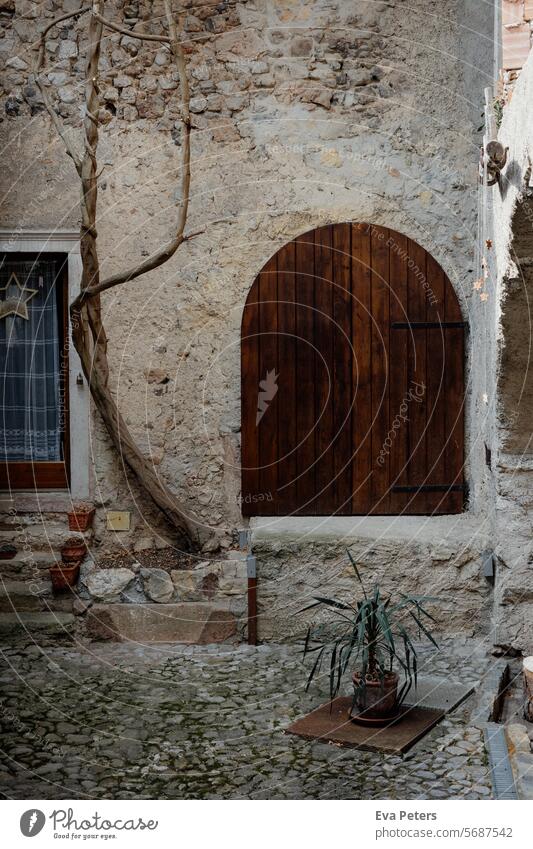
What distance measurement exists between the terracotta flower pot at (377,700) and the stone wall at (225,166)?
1.46 metres

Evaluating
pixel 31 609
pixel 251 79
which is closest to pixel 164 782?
pixel 31 609

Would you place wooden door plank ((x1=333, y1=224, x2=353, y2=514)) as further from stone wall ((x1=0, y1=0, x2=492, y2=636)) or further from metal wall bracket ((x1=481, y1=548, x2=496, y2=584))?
metal wall bracket ((x1=481, y1=548, x2=496, y2=584))

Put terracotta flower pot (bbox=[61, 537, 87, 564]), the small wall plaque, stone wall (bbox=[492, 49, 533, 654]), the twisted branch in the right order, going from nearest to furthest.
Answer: stone wall (bbox=[492, 49, 533, 654]), the twisted branch, terracotta flower pot (bbox=[61, 537, 87, 564]), the small wall plaque

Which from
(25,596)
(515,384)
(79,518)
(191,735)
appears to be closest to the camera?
(191,735)

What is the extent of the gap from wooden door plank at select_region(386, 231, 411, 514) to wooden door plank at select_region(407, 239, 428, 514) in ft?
0.08

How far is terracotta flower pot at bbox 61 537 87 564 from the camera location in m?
5.02

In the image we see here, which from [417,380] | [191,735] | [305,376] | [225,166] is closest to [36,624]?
[191,735]

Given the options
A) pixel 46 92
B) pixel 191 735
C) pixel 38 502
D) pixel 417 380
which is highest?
pixel 46 92

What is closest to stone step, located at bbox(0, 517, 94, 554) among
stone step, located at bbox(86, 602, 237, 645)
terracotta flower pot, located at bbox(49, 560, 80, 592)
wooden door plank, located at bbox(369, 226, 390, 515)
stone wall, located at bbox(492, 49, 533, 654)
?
terracotta flower pot, located at bbox(49, 560, 80, 592)

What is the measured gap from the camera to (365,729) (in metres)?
3.73

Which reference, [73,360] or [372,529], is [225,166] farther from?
[372,529]

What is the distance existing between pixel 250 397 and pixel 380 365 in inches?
27.3

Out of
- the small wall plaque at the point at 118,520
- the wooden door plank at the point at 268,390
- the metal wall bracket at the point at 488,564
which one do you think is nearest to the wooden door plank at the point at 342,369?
the wooden door plank at the point at 268,390
